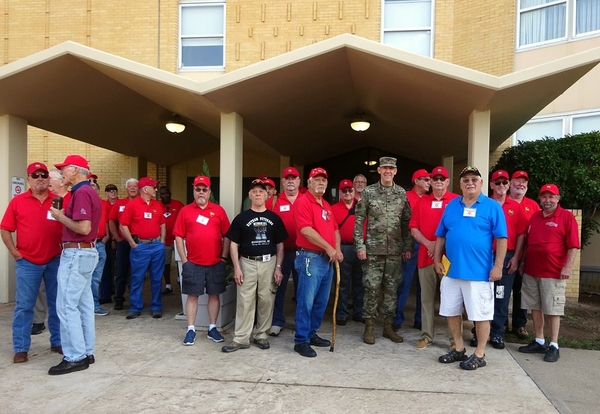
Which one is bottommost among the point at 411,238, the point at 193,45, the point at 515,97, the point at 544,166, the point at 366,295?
the point at 366,295

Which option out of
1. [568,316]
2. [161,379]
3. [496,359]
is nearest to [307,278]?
[161,379]

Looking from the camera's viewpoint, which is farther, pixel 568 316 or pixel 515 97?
pixel 568 316

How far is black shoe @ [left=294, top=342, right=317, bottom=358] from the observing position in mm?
4555

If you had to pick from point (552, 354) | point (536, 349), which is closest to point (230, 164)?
point (536, 349)

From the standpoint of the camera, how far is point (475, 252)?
4188mm

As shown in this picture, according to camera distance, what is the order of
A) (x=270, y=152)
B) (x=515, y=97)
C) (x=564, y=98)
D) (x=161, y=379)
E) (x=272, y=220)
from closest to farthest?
(x=161, y=379)
(x=272, y=220)
(x=515, y=97)
(x=564, y=98)
(x=270, y=152)

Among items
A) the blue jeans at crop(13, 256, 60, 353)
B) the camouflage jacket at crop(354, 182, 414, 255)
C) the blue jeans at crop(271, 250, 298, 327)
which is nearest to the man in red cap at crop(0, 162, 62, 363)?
the blue jeans at crop(13, 256, 60, 353)

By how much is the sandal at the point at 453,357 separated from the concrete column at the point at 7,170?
248 inches

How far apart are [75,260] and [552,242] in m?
4.64

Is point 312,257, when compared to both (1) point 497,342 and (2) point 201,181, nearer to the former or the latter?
(2) point 201,181

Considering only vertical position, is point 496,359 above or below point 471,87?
below

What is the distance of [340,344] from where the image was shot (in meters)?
4.98

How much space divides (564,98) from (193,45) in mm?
8699

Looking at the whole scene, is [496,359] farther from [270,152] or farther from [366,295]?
[270,152]
